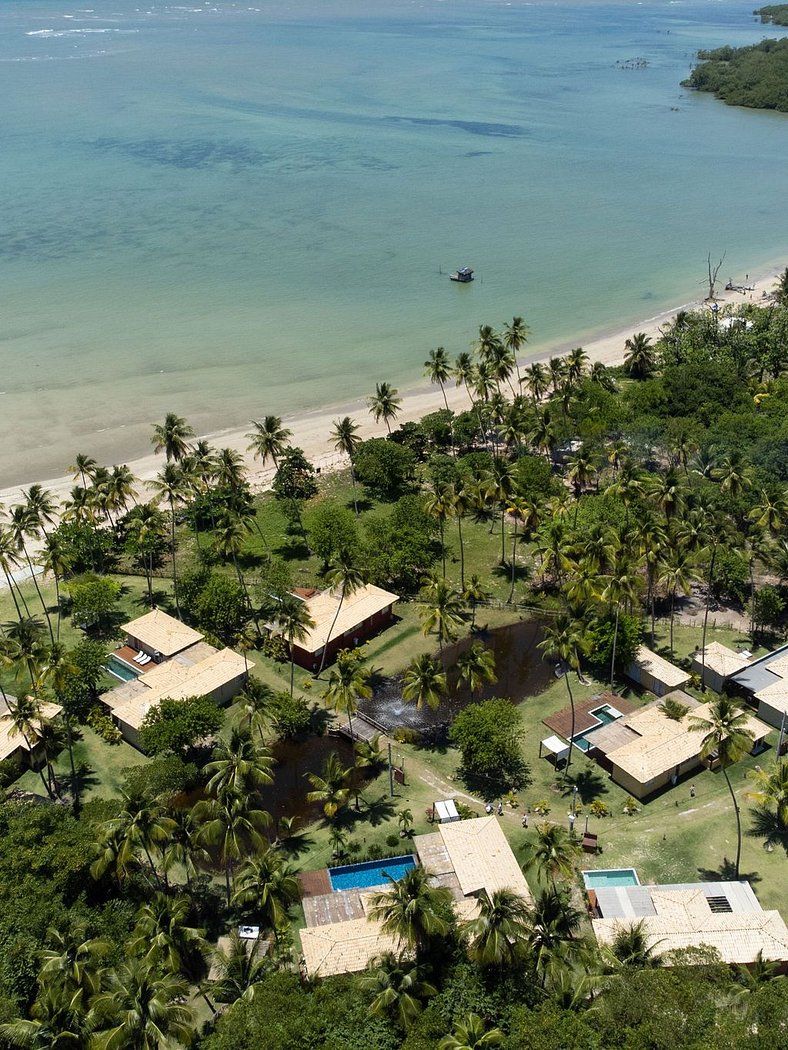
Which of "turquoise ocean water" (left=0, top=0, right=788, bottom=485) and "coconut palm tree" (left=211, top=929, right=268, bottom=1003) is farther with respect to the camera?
"turquoise ocean water" (left=0, top=0, right=788, bottom=485)

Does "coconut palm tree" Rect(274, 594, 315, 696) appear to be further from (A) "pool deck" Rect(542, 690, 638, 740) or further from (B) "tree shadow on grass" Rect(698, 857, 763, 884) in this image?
(B) "tree shadow on grass" Rect(698, 857, 763, 884)

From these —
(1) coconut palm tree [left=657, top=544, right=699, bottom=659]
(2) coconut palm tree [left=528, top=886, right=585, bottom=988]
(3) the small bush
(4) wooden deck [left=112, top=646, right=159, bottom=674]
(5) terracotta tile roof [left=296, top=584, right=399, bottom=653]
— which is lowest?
(3) the small bush

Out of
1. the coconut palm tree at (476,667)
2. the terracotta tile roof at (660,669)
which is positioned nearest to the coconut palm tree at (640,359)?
the terracotta tile roof at (660,669)

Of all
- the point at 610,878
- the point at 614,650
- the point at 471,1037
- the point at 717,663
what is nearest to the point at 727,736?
the point at 610,878

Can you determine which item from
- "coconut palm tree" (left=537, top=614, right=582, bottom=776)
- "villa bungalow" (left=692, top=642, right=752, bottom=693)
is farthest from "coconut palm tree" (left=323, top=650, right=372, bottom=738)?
"villa bungalow" (left=692, top=642, right=752, bottom=693)

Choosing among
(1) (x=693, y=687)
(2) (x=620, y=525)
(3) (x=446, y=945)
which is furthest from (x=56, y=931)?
(2) (x=620, y=525)

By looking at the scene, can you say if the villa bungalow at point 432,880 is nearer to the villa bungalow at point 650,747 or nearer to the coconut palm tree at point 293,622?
the villa bungalow at point 650,747

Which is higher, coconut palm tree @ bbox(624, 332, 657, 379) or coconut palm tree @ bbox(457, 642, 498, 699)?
coconut palm tree @ bbox(624, 332, 657, 379)
